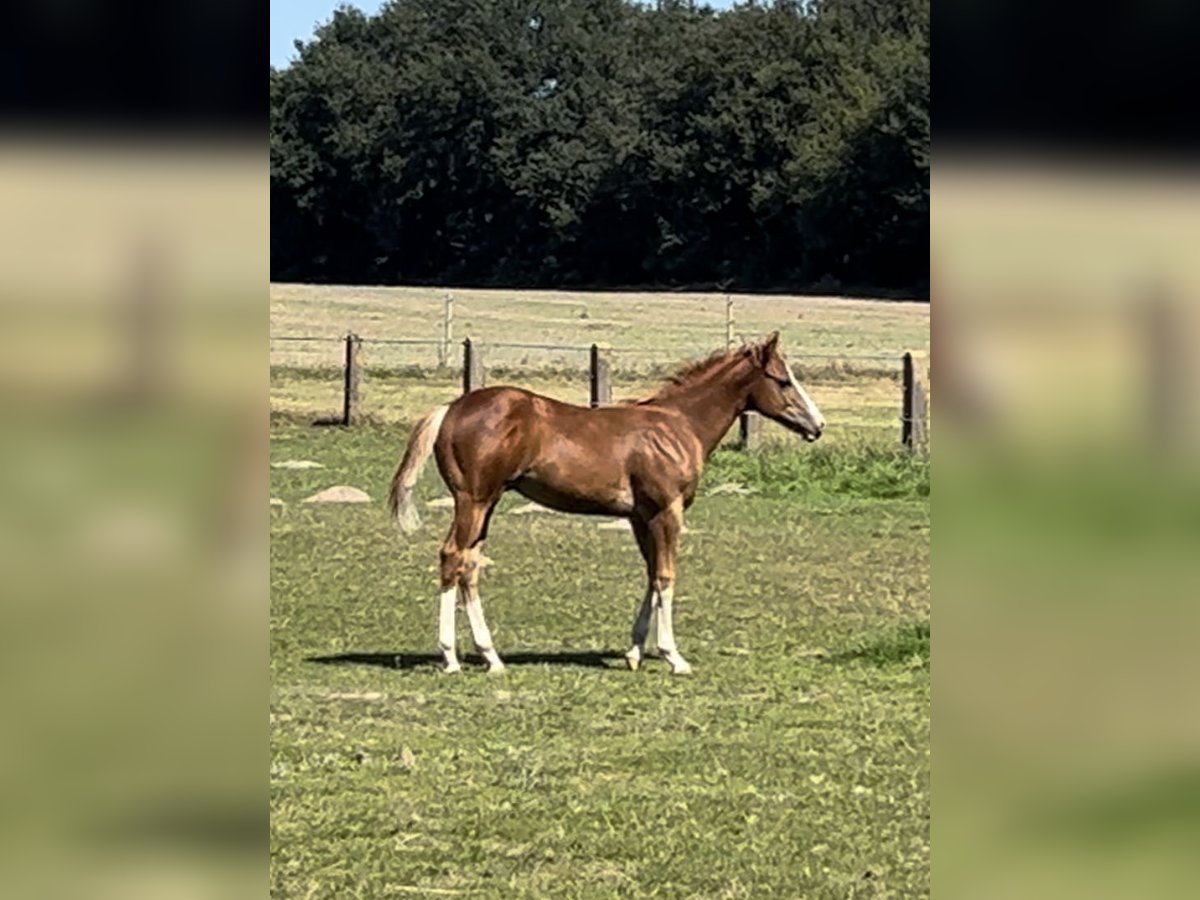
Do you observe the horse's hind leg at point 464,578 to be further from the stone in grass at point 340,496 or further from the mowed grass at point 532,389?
the mowed grass at point 532,389

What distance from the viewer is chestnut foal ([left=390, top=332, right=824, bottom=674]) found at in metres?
9.29

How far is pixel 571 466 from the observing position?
9.65 metres

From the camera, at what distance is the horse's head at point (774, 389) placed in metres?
10.4

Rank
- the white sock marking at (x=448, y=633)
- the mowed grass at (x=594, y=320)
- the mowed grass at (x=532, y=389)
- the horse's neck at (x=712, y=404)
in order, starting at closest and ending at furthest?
the white sock marking at (x=448, y=633) < the horse's neck at (x=712, y=404) < the mowed grass at (x=532, y=389) < the mowed grass at (x=594, y=320)

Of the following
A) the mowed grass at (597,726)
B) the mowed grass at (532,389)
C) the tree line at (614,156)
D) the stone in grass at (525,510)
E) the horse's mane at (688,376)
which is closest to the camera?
the mowed grass at (597,726)

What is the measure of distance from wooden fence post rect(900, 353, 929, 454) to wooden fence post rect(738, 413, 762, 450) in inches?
63.9

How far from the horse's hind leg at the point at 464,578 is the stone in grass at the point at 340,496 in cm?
680

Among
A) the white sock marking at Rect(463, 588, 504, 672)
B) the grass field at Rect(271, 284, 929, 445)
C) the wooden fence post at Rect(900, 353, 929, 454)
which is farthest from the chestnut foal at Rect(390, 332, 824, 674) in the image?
the wooden fence post at Rect(900, 353, 929, 454)

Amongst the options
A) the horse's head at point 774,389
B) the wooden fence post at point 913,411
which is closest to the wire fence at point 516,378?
the wooden fence post at point 913,411

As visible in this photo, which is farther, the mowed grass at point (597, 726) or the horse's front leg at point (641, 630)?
the horse's front leg at point (641, 630)

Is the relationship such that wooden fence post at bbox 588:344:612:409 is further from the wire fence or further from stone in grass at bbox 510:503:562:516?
stone in grass at bbox 510:503:562:516
